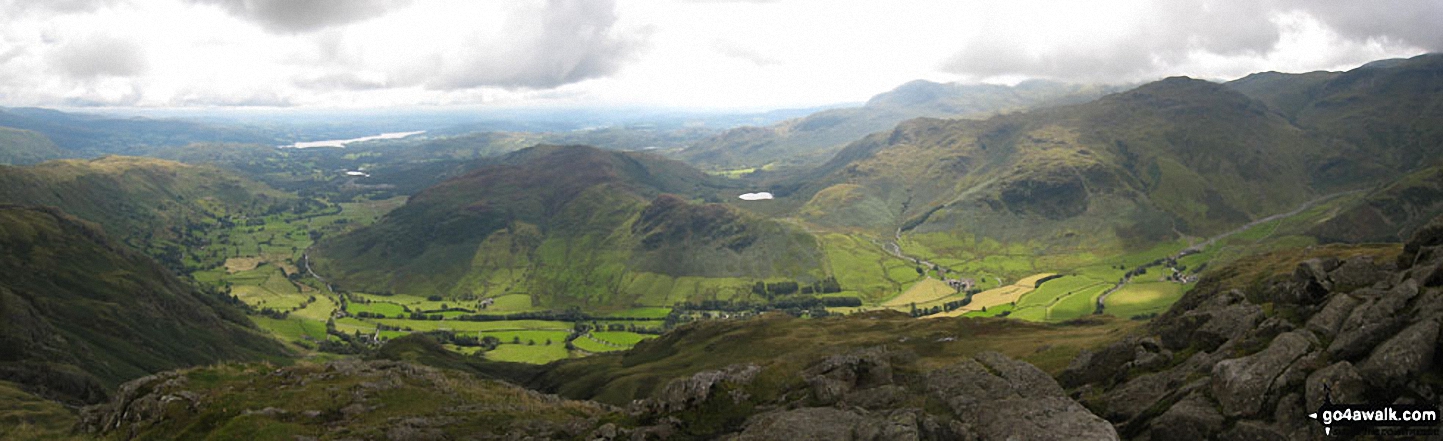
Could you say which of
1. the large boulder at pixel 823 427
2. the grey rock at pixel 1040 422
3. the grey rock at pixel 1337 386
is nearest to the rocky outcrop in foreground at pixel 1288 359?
the grey rock at pixel 1337 386

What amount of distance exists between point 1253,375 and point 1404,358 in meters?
5.23

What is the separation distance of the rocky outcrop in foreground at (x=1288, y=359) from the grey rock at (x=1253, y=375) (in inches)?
1.9

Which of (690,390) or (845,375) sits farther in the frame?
(690,390)

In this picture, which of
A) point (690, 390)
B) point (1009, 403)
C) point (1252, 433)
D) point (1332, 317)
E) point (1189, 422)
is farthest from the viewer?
point (690, 390)

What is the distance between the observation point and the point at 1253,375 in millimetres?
30203

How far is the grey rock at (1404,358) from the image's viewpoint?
26031mm

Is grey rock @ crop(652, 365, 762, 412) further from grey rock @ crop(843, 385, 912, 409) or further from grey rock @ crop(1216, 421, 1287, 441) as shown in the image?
grey rock @ crop(1216, 421, 1287, 441)

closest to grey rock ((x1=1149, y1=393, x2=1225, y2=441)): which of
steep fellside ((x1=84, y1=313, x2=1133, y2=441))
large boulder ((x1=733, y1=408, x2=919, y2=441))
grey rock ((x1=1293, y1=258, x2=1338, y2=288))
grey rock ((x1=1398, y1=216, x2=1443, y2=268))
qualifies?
steep fellside ((x1=84, y1=313, x2=1133, y2=441))

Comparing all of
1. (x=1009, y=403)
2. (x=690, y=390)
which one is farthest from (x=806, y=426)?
(x=690, y=390)

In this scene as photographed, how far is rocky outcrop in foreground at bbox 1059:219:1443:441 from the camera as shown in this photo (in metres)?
26.6

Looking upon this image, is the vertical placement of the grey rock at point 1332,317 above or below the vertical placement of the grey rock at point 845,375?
above

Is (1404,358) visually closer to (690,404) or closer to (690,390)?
(690,404)

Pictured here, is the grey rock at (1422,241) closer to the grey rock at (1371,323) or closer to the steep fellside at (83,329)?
the grey rock at (1371,323)

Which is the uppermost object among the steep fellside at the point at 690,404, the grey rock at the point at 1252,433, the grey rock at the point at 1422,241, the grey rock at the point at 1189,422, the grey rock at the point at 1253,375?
the grey rock at the point at 1422,241
